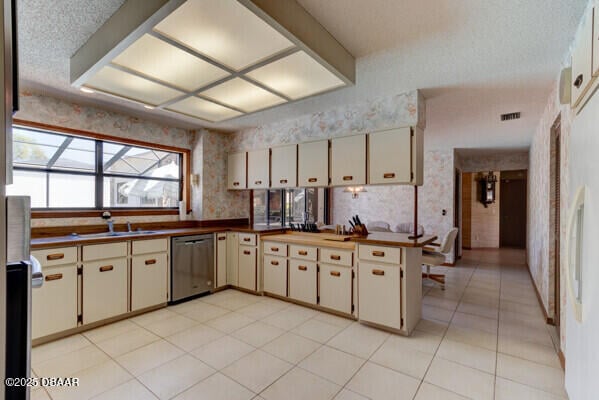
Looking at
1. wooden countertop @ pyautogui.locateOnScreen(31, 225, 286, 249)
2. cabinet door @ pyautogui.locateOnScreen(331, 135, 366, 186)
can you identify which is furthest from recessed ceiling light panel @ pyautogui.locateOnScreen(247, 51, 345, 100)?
wooden countertop @ pyautogui.locateOnScreen(31, 225, 286, 249)

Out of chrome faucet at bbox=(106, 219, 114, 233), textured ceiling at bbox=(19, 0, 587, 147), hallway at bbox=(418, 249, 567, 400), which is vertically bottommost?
hallway at bbox=(418, 249, 567, 400)

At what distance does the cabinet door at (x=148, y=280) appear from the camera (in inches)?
126

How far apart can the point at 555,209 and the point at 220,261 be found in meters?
4.18

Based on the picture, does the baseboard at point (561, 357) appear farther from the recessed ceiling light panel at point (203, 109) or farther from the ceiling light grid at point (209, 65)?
the recessed ceiling light panel at point (203, 109)

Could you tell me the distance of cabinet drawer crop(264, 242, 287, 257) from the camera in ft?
11.9

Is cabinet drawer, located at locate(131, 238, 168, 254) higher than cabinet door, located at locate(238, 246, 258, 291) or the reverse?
higher

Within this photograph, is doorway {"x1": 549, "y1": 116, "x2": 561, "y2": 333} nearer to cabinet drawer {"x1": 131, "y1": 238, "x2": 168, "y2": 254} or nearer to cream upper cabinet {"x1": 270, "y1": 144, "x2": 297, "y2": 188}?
cream upper cabinet {"x1": 270, "y1": 144, "x2": 297, "y2": 188}

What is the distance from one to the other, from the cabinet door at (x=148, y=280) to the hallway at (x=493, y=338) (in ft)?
9.69

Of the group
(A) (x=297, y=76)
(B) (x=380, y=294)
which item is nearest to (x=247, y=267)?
(B) (x=380, y=294)

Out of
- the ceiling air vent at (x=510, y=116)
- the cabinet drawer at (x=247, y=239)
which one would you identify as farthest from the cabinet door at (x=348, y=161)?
the ceiling air vent at (x=510, y=116)

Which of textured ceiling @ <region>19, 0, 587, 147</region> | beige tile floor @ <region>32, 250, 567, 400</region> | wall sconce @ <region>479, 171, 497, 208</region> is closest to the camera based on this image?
textured ceiling @ <region>19, 0, 587, 147</region>

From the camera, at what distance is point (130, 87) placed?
8.21 feet

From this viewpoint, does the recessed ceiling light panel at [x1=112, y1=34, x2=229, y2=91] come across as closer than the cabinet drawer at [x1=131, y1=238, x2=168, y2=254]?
Yes

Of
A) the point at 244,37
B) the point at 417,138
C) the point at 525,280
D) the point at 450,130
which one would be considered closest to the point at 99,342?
the point at 244,37
